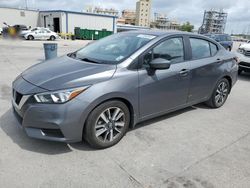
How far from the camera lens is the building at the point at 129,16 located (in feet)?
389

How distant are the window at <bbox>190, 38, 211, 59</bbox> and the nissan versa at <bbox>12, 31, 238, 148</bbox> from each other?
0.06ft

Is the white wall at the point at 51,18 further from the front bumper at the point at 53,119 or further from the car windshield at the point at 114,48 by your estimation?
the front bumper at the point at 53,119

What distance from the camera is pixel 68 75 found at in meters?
2.89

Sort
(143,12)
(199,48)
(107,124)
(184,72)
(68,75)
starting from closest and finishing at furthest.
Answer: (68,75) < (107,124) < (184,72) < (199,48) < (143,12)

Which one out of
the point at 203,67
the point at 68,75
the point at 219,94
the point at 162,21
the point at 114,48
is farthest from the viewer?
the point at 162,21

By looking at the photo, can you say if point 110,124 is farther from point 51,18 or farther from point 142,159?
point 51,18

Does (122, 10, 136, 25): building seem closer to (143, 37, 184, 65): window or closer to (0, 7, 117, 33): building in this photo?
(0, 7, 117, 33): building

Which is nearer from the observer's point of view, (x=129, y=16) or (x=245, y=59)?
(x=245, y=59)

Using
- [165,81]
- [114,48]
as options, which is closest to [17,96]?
[114,48]

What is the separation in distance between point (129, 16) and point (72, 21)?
9757cm

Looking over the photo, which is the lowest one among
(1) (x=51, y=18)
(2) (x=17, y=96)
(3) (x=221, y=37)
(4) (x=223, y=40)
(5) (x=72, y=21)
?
(2) (x=17, y=96)

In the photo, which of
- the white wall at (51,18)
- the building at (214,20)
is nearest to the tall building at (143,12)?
the building at (214,20)

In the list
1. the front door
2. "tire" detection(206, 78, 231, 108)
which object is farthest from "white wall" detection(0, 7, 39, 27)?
the front door

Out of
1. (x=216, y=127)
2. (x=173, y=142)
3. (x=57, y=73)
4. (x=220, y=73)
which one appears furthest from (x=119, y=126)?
(x=220, y=73)
